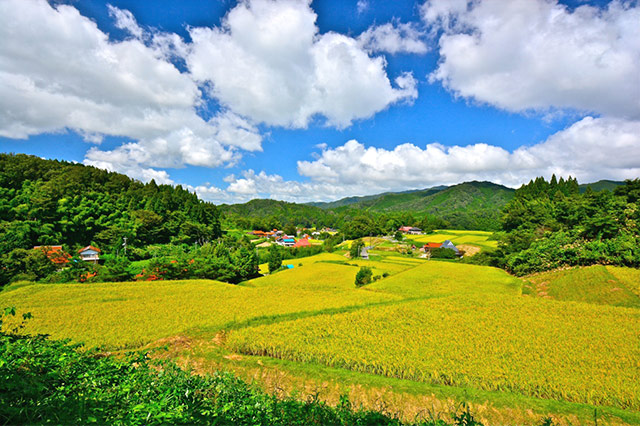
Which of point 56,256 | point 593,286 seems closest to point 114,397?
point 593,286

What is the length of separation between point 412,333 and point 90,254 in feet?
169

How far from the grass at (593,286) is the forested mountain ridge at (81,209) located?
6091 centimetres

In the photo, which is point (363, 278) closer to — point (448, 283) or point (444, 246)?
point (448, 283)

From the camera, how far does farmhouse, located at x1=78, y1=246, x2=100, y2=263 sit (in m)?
41.1

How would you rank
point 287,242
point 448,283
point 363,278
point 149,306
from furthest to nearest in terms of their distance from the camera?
point 287,242 → point 363,278 → point 448,283 → point 149,306

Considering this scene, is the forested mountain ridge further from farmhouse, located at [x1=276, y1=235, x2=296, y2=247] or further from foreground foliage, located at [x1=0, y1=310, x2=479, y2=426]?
foreground foliage, located at [x1=0, y1=310, x2=479, y2=426]

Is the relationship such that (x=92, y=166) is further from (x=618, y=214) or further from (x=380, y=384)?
(x=618, y=214)

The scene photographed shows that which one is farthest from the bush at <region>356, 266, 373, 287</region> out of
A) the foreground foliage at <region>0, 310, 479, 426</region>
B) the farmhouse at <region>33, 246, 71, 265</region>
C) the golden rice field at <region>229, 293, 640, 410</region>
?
the farmhouse at <region>33, 246, 71, 265</region>

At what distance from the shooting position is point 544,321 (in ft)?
52.1

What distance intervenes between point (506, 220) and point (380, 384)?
51.5 m

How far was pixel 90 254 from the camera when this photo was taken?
4197cm

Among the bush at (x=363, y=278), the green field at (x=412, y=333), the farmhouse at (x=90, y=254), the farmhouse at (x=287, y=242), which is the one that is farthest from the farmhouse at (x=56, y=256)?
the farmhouse at (x=287, y=242)

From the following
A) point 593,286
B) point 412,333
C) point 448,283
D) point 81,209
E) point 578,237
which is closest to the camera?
point 412,333

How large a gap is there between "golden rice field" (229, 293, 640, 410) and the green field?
0.06m
